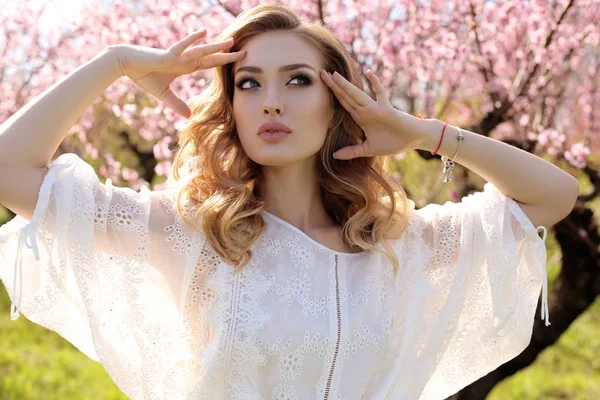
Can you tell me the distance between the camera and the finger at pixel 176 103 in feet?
7.59

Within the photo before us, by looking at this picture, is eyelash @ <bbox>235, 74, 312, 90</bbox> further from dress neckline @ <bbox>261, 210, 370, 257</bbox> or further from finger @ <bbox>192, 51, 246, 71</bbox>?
dress neckline @ <bbox>261, 210, 370, 257</bbox>

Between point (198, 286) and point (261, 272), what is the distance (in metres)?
0.19

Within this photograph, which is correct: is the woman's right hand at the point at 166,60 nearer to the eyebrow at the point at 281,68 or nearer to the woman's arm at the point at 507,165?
the eyebrow at the point at 281,68

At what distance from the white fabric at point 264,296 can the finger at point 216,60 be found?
0.38m

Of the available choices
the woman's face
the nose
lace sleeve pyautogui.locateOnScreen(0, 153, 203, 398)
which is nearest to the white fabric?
lace sleeve pyautogui.locateOnScreen(0, 153, 203, 398)

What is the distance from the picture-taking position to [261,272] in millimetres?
2254

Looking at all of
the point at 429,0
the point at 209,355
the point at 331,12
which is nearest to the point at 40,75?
Result: the point at 331,12

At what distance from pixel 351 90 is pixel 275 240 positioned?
1.68ft

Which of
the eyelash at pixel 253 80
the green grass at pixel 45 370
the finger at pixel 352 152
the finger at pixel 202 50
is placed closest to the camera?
the finger at pixel 202 50

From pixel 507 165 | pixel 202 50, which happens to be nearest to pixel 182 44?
pixel 202 50

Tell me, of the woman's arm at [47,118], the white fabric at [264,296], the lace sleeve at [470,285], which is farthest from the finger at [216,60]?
the lace sleeve at [470,285]

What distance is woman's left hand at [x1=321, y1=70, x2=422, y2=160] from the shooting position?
2.31 m

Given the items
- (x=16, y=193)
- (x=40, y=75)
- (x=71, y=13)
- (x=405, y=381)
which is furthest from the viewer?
(x=40, y=75)

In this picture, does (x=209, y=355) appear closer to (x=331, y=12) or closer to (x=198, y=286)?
(x=198, y=286)
